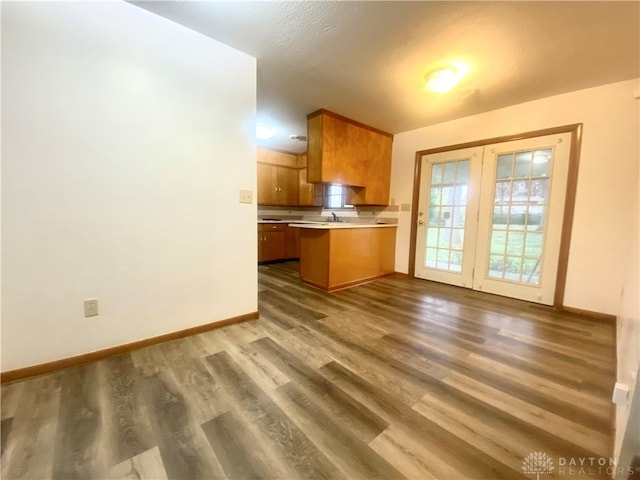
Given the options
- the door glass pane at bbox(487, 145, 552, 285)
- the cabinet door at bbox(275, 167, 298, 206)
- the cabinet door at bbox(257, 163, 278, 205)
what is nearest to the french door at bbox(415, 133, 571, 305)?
the door glass pane at bbox(487, 145, 552, 285)

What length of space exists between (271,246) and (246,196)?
2.85 meters

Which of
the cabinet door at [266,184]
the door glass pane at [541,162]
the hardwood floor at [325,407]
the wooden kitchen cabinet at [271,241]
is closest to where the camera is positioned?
the hardwood floor at [325,407]

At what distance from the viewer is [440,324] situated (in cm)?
229

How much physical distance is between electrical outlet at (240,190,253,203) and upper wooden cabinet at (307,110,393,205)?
1210 millimetres

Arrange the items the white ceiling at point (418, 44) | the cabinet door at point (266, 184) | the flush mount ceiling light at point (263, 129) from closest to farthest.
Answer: the white ceiling at point (418, 44) → the flush mount ceiling light at point (263, 129) → the cabinet door at point (266, 184)

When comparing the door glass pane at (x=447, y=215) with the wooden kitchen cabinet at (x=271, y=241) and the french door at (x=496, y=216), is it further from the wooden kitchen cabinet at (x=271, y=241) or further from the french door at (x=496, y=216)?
the wooden kitchen cabinet at (x=271, y=241)

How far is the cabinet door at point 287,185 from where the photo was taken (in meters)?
5.37

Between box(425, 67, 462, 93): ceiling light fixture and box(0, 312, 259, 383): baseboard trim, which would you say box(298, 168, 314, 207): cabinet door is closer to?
box(425, 67, 462, 93): ceiling light fixture

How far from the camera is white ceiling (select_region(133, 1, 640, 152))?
63.7 inches

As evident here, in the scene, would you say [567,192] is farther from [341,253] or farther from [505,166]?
[341,253]

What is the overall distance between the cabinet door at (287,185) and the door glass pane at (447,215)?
9.45 ft

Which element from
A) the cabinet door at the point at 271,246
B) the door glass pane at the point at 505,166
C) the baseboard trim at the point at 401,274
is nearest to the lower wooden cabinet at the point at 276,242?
the cabinet door at the point at 271,246

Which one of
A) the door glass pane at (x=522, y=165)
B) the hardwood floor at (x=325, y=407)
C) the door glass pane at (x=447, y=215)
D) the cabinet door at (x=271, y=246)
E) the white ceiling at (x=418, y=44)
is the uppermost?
the white ceiling at (x=418, y=44)

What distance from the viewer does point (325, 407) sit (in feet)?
4.25
